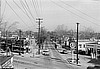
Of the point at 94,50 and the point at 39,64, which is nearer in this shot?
the point at 39,64

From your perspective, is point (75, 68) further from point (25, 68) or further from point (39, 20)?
point (39, 20)

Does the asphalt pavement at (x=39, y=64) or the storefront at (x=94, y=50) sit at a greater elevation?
the storefront at (x=94, y=50)

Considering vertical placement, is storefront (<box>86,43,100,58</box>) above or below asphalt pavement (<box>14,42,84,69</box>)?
above

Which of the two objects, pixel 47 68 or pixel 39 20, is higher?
pixel 39 20

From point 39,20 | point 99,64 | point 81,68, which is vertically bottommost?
point 81,68

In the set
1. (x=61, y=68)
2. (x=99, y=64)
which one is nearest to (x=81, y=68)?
(x=61, y=68)

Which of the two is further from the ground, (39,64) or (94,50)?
(94,50)

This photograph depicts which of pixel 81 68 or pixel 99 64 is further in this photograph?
pixel 81 68

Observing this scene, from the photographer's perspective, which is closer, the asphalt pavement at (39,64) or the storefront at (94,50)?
the asphalt pavement at (39,64)

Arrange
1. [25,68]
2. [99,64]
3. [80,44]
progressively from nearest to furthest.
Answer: [99,64], [25,68], [80,44]

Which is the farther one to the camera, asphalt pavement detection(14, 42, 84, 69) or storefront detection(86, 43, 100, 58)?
storefront detection(86, 43, 100, 58)

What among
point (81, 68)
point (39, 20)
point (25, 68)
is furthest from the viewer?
point (39, 20)
